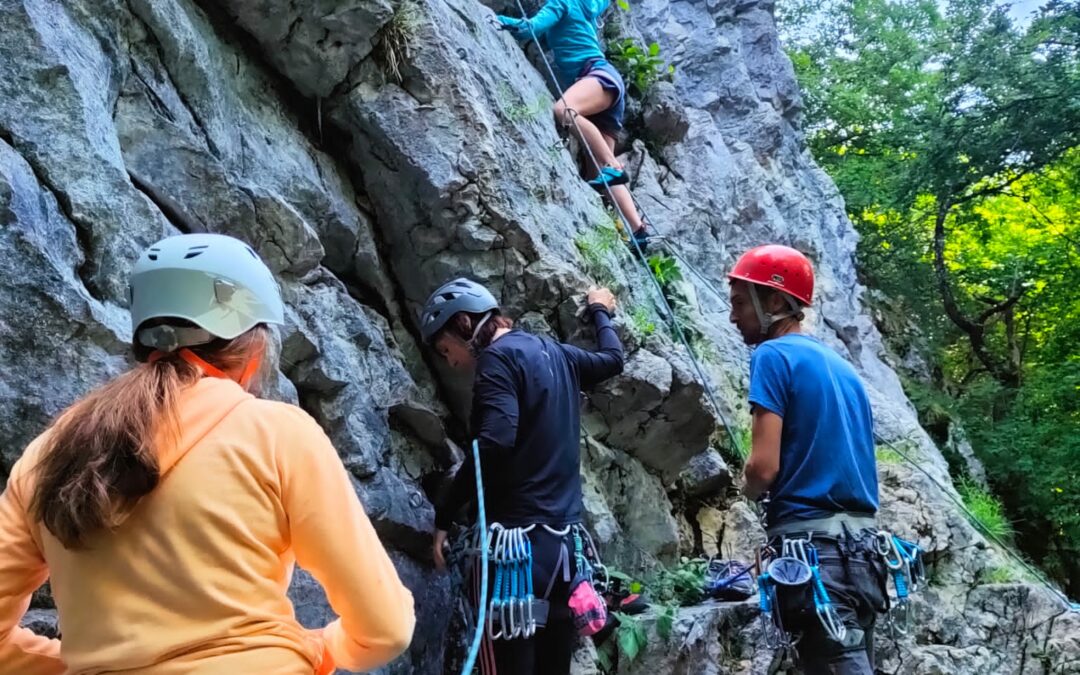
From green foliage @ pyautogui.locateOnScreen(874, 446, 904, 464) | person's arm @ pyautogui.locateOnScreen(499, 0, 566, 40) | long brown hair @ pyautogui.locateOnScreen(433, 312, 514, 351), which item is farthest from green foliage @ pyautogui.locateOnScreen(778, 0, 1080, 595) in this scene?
long brown hair @ pyautogui.locateOnScreen(433, 312, 514, 351)

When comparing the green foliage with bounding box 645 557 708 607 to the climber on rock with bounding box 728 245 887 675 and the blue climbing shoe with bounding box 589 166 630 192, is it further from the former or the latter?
the blue climbing shoe with bounding box 589 166 630 192

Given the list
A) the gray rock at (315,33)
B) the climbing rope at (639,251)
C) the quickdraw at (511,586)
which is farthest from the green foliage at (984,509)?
the gray rock at (315,33)

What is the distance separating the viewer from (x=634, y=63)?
339 inches

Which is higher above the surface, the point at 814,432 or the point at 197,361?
the point at 197,361

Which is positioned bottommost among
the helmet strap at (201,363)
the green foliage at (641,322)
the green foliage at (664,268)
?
the green foliage at (664,268)

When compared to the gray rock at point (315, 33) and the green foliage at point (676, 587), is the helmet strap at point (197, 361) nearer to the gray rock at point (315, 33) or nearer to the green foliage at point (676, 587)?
the gray rock at point (315, 33)

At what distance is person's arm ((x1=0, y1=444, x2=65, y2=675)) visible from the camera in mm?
1677

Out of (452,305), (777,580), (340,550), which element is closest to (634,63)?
(452,305)

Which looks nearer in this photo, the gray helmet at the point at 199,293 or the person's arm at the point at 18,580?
the person's arm at the point at 18,580

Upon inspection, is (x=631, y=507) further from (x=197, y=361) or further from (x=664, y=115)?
(x=664, y=115)

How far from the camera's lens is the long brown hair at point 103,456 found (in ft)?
4.97

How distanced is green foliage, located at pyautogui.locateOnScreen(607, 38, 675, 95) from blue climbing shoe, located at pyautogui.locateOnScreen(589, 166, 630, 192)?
6.60ft

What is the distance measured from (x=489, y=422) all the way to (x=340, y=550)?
1.89 meters

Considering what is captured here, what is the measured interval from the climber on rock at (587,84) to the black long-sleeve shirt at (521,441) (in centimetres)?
328
